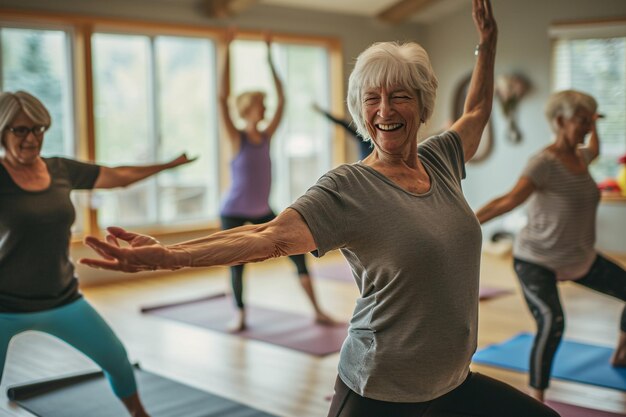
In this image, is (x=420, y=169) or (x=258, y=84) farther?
(x=258, y=84)

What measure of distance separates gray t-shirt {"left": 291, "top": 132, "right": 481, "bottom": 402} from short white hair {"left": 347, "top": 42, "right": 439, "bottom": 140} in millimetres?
182

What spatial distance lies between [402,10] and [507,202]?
5.62 meters

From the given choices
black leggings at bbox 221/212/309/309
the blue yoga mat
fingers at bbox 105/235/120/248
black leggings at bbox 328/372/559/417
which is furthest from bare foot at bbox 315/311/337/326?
fingers at bbox 105/235/120/248

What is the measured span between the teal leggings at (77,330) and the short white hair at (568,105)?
2.02 metres

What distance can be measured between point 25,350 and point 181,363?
960mm

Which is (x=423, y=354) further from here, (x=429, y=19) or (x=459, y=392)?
(x=429, y=19)

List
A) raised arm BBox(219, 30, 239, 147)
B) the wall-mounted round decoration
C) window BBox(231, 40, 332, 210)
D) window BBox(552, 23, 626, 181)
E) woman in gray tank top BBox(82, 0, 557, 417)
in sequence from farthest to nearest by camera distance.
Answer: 1. the wall-mounted round decoration
2. window BBox(231, 40, 332, 210)
3. window BBox(552, 23, 626, 181)
4. raised arm BBox(219, 30, 239, 147)
5. woman in gray tank top BBox(82, 0, 557, 417)

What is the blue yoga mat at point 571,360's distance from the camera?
11.5ft

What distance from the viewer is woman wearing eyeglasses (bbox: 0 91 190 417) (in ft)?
8.33

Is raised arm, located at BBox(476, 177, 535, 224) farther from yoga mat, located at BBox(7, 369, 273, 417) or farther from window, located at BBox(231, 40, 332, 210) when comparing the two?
window, located at BBox(231, 40, 332, 210)

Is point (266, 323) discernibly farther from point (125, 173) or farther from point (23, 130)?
point (23, 130)

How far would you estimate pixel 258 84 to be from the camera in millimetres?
7629

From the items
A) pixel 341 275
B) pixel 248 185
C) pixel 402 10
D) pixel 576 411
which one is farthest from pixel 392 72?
pixel 402 10

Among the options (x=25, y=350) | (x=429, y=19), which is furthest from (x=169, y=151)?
(x=429, y=19)
